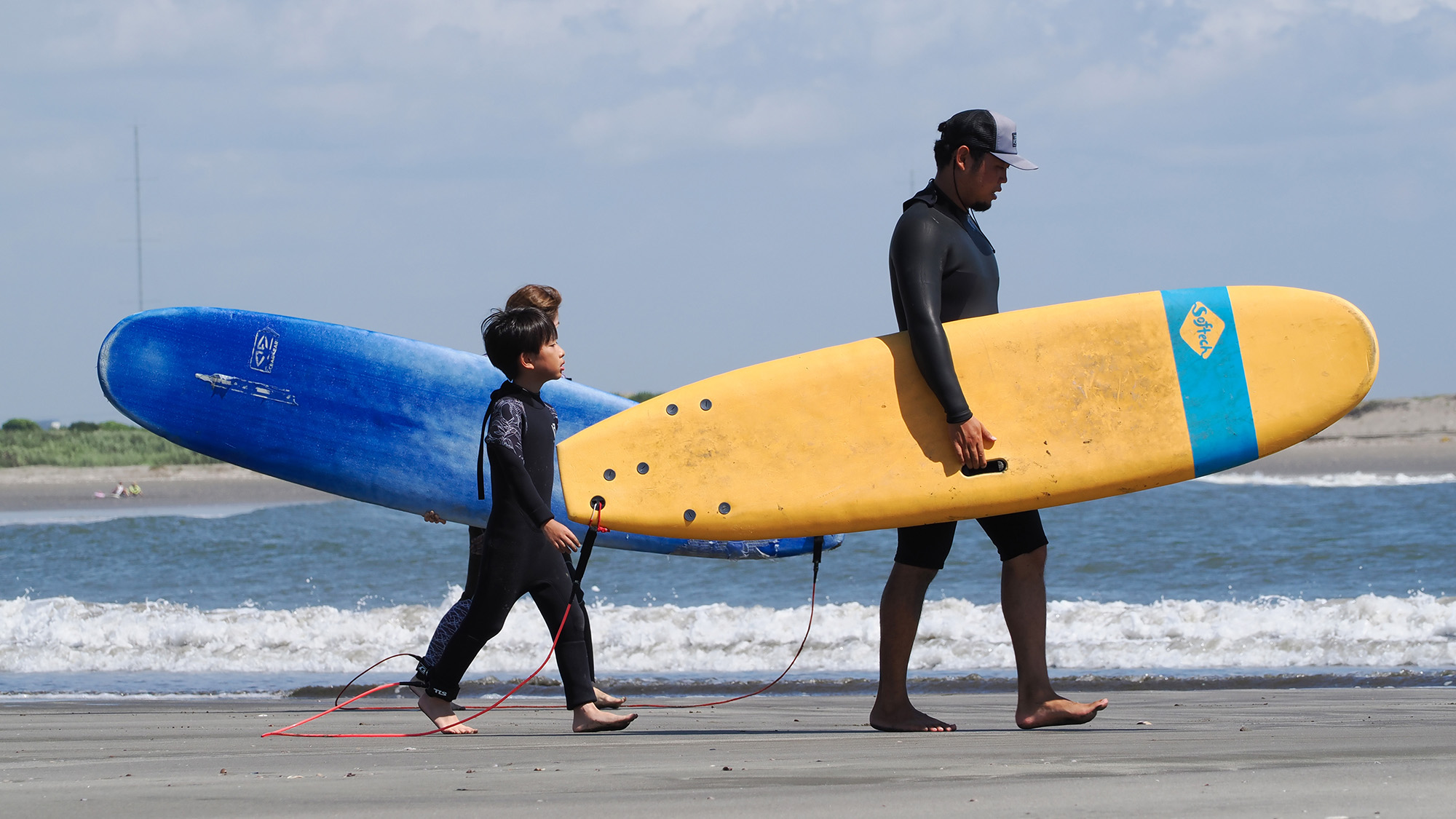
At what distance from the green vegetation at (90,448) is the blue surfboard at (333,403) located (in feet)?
74.0

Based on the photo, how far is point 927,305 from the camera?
2.87 meters

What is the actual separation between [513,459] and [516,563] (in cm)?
25

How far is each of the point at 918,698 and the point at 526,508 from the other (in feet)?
7.38

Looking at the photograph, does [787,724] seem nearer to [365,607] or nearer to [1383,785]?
[1383,785]

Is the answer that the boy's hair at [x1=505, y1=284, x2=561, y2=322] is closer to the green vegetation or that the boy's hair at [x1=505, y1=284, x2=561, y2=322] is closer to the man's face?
the man's face

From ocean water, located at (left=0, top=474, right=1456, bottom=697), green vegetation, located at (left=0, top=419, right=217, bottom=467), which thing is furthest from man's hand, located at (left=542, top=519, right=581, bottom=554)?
green vegetation, located at (left=0, top=419, right=217, bottom=467)

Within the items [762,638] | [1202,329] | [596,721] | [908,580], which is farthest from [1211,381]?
[762,638]

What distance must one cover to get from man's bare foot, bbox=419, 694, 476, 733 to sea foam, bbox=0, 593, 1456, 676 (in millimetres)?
3007

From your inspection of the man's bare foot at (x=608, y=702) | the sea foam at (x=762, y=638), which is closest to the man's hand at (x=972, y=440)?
the man's bare foot at (x=608, y=702)

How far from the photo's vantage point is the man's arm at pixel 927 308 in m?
2.87

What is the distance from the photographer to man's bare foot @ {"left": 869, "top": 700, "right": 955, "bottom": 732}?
114 inches

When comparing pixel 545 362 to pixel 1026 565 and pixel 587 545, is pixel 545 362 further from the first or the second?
pixel 1026 565

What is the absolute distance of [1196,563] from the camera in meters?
10.1

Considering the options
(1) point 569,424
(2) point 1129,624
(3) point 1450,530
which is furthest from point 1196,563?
(1) point 569,424
